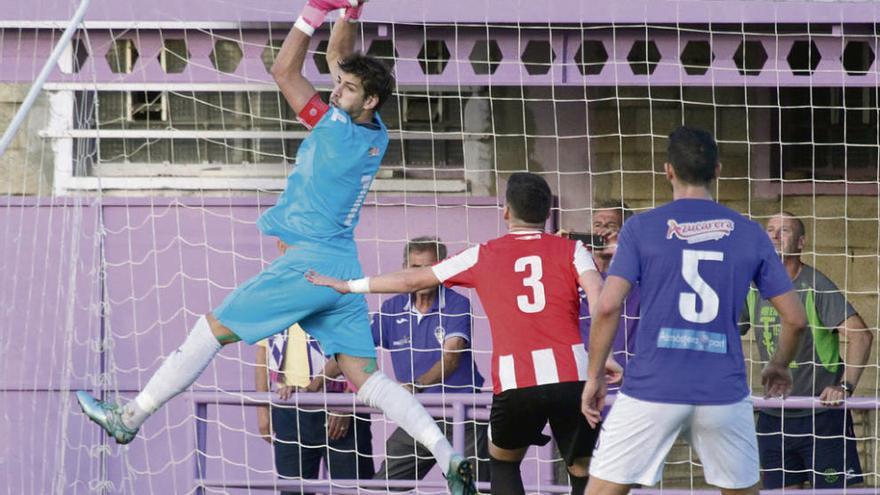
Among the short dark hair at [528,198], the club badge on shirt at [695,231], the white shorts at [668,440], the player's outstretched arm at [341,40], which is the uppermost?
the player's outstretched arm at [341,40]

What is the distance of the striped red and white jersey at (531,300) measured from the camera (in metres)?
6.30

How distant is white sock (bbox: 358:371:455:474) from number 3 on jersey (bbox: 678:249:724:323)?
1349 mm

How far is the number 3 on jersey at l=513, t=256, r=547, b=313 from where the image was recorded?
631cm

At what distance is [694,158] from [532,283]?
0.93 meters

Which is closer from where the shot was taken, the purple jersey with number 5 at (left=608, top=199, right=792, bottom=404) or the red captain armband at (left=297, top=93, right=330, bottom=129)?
the purple jersey with number 5 at (left=608, top=199, right=792, bottom=404)

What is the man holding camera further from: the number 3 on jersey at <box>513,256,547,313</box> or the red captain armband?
the red captain armband

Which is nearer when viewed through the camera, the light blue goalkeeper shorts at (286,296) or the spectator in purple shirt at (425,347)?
the light blue goalkeeper shorts at (286,296)

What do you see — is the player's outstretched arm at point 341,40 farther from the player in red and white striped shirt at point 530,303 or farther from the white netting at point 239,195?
the white netting at point 239,195

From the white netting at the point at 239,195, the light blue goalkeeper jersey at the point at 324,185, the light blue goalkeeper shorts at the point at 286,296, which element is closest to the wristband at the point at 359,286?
the light blue goalkeeper shorts at the point at 286,296

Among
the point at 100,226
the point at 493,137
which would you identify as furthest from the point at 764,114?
the point at 100,226

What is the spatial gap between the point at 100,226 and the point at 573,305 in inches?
148

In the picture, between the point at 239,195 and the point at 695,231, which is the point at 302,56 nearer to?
the point at 695,231

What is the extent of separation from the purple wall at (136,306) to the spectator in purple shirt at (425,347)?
989 millimetres

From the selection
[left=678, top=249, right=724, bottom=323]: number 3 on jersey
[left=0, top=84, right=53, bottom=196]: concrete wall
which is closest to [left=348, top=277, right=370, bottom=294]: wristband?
[left=678, top=249, right=724, bottom=323]: number 3 on jersey
